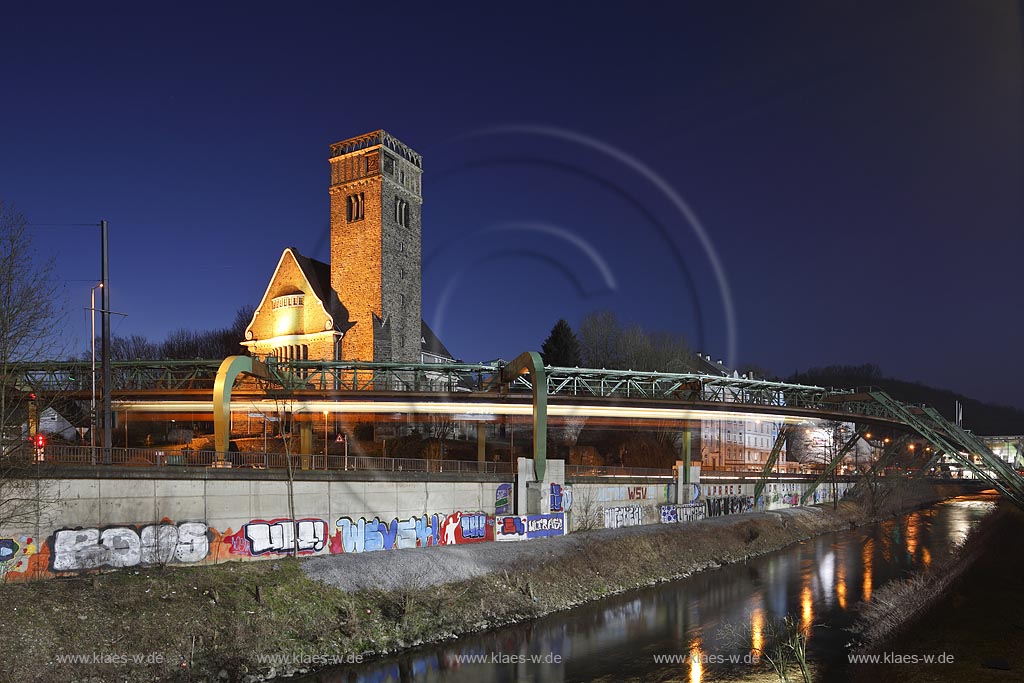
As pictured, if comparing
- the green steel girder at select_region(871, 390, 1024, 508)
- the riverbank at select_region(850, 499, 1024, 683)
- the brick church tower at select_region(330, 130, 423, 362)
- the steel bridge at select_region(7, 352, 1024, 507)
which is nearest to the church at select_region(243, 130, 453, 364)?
the brick church tower at select_region(330, 130, 423, 362)

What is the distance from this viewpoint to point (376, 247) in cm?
9788

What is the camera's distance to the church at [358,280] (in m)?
95.4

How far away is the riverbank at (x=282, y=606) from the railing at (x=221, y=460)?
5.30m

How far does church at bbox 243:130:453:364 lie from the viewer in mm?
95375

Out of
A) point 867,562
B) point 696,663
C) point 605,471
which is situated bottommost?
point 867,562

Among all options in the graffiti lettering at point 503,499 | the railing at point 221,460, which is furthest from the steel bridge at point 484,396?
the railing at point 221,460

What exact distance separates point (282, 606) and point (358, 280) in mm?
69690

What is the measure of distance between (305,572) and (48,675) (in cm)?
1257

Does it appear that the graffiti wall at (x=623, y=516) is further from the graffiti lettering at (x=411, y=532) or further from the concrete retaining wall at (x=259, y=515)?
the graffiti lettering at (x=411, y=532)

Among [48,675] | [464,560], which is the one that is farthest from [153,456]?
[464,560]

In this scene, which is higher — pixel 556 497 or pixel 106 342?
pixel 106 342

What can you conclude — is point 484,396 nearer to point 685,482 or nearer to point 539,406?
point 539,406

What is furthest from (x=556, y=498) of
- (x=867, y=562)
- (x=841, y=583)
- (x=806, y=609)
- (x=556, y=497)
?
(x=867, y=562)

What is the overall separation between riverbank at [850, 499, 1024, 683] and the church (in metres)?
71.0
